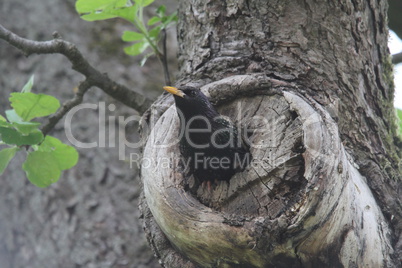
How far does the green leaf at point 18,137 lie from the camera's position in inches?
97.8

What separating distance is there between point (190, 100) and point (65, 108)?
0.85 m

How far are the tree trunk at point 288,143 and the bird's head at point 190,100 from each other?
0.18 ft

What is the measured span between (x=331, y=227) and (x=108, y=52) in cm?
294

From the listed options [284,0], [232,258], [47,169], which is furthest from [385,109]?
[47,169]

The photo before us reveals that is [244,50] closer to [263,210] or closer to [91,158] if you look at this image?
[263,210]

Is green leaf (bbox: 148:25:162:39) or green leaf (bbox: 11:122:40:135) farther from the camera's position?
green leaf (bbox: 148:25:162:39)

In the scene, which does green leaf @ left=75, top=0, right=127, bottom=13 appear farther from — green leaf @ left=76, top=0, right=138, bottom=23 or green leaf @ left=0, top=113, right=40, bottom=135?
green leaf @ left=0, top=113, right=40, bottom=135

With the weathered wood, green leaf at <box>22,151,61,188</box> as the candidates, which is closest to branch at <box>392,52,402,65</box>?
the weathered wood

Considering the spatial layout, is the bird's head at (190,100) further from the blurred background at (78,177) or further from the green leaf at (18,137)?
the blurred background at (78,177)

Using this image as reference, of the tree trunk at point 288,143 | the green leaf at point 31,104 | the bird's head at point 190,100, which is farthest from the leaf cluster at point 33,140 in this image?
the bird's head at point 190,100

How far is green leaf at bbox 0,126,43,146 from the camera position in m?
2.48

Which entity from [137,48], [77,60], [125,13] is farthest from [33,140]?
[137,48]

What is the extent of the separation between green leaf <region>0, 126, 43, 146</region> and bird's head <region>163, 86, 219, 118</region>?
2.49 feet

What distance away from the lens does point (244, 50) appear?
112 inches
